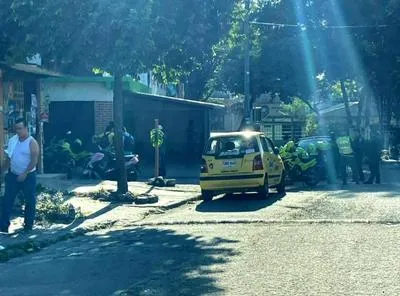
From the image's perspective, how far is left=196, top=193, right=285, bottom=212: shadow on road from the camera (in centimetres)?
1709

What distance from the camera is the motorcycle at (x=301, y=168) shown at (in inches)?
974

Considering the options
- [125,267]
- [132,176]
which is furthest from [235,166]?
[125,267]

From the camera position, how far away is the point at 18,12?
15156 mm

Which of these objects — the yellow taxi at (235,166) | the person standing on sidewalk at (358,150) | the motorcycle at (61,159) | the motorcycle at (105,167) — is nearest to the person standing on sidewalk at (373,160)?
the person standing on sidewalk at (358,150)

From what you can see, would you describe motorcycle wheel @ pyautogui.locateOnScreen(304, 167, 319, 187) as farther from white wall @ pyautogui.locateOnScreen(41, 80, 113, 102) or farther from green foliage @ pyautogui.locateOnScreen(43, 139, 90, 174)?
white wall @ pyautogui.locateOnScreen(41, 80, 113, 102)

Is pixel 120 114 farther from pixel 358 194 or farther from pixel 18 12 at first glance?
pixel 358 194

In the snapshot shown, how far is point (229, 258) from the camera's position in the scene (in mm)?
10328

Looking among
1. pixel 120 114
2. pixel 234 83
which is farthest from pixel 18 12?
pixel 234 83

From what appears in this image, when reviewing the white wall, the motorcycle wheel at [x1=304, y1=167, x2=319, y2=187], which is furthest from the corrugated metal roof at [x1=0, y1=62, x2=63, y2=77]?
the motorcycle wheel at [x1=304, y1=167, x2=319, y2=187]

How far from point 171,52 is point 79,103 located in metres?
13.5

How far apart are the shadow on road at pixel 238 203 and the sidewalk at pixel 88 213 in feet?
2.26

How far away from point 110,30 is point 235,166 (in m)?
5.58

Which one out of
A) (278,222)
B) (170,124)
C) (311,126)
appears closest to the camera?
(278,222)

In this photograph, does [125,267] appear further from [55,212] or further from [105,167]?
[105,167]
